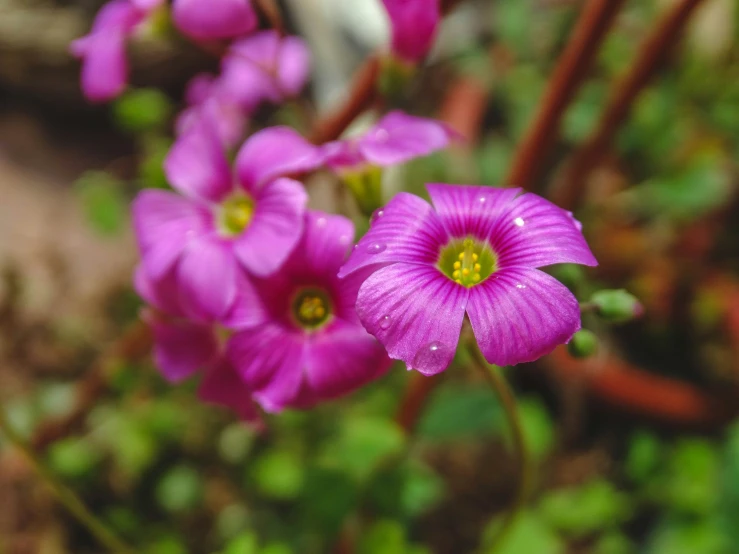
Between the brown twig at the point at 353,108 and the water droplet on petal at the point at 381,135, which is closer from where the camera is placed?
the water droplet on petal at the point at 381,135

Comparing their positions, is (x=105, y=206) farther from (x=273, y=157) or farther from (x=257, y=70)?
(x=273, y=157)

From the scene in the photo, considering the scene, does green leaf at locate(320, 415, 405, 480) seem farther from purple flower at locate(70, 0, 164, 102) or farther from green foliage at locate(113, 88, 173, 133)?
green foliage at locate(113, 88, 173, 133)

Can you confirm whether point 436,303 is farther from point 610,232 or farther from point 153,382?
point 610,232

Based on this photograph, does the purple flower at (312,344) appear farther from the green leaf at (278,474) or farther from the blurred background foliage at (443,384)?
the green leaf at (278,474)

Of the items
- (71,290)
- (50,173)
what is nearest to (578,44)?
(71,290)

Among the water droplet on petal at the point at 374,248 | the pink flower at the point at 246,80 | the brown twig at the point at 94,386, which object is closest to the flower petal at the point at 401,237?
the water droplet on petal at the point at 374,248

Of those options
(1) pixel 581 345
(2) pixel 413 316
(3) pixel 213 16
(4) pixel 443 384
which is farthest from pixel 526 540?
(3) pixel 213 16
